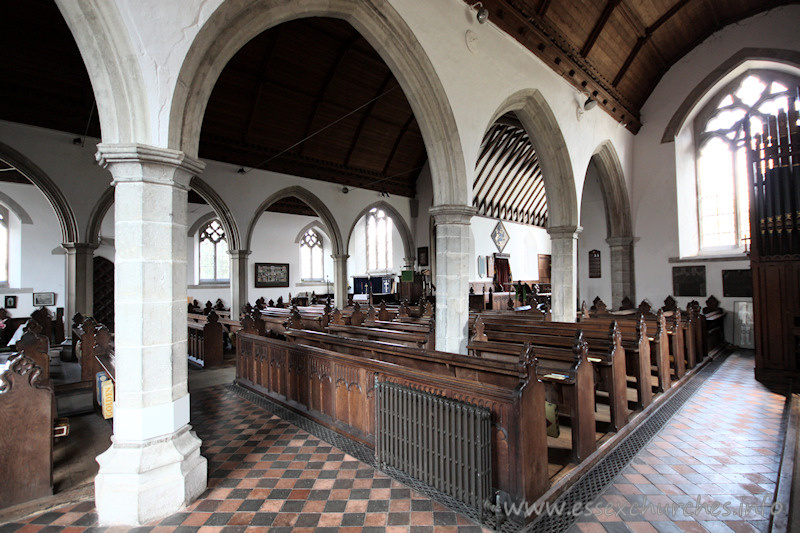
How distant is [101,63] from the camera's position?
2695 mm

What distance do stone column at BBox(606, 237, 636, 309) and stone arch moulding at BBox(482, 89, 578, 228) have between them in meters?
3.54

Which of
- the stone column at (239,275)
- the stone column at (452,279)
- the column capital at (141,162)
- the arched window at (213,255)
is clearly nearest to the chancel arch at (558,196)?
the stone column at (452,279)

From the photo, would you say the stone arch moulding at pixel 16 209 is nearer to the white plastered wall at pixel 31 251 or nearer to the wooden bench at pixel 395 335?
the white plastered wall at pixel 31 251

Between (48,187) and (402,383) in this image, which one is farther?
(48,187)

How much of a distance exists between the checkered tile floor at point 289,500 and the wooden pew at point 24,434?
0.74ft

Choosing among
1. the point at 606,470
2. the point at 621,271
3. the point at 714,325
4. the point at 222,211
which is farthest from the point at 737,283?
the point at 222,211

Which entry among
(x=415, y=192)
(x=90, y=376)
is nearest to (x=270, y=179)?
(x=415, y=192)

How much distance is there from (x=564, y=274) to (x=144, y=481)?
23.9 ft

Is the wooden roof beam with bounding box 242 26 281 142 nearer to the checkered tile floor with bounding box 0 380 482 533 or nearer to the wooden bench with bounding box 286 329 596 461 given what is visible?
the wooden bench with bounding box 286 329 596 461

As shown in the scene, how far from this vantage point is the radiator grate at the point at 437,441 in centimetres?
248

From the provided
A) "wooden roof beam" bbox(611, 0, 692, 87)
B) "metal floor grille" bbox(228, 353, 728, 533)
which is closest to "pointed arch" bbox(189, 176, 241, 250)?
"metal floor grille" bbox(228, 353, 728, 533)

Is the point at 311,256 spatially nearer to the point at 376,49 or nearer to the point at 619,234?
the point at 619,234

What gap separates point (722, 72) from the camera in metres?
9.37

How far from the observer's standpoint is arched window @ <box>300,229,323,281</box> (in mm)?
17812
